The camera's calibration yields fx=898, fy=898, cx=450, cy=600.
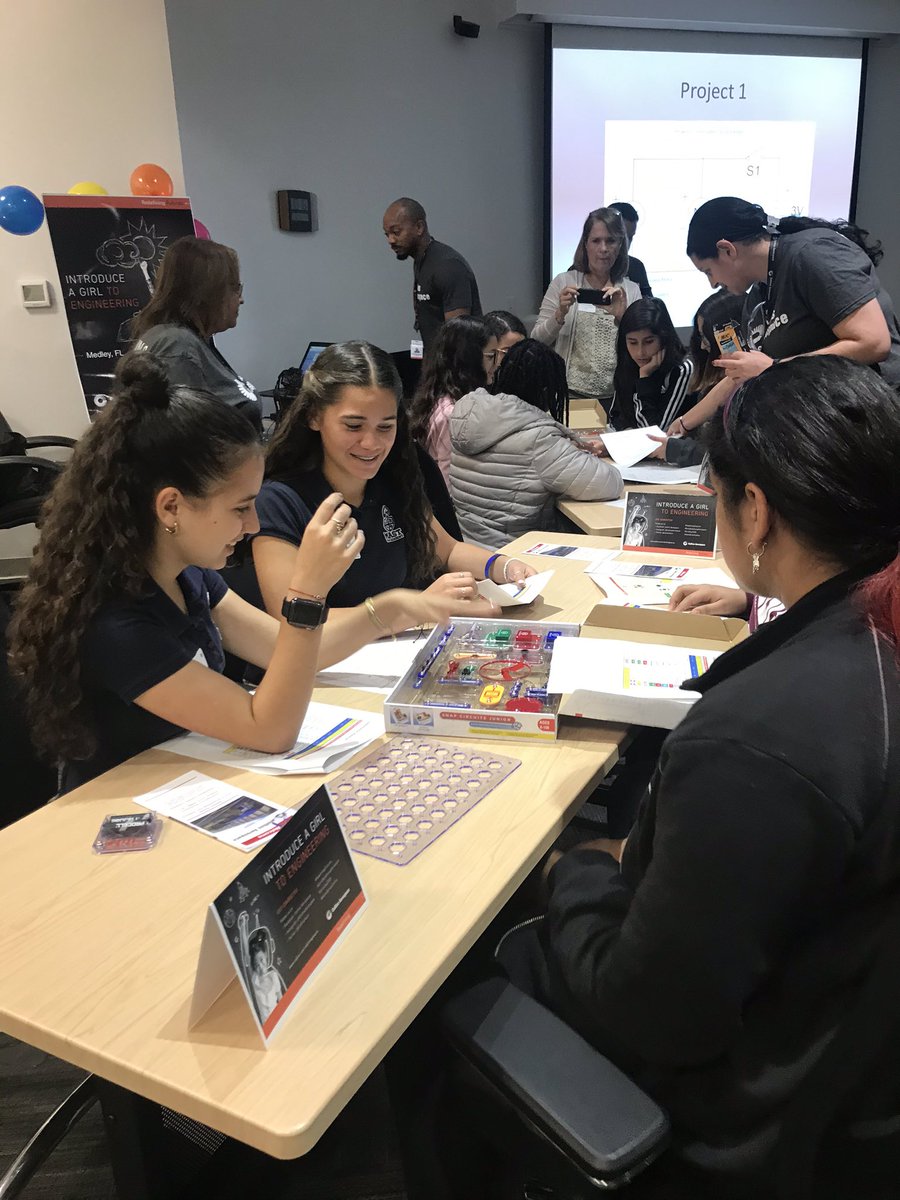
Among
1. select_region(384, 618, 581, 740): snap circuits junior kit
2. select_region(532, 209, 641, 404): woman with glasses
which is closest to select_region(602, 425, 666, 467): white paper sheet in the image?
select_region(532, 209, 641, 404): woman with glasses

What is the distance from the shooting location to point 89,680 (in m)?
1.29

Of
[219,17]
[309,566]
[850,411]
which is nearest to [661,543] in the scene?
[309,566]

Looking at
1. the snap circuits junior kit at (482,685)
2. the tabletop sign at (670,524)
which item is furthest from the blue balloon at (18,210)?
the snap circuits junior kit at (482,685)

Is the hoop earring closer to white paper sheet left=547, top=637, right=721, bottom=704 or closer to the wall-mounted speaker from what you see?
white paper sheet left=547, top=637, right=721, bottom=704

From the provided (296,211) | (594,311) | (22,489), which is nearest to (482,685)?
(22,489)

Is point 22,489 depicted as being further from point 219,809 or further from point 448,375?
point 219,809

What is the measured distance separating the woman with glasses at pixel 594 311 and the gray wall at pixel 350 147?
1022 mm

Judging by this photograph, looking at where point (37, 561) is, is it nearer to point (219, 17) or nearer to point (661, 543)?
point (661, 543)

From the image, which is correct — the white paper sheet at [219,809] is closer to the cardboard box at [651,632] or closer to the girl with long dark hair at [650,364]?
the cardboard box at [651,632]

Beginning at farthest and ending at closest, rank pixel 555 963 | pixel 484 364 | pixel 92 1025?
pixel 484 364
pixel 555 963
pixel 92 1025

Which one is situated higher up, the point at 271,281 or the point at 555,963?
the point at 271,281

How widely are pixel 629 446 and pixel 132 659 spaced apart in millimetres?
2205

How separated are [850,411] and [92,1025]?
3.08 feet

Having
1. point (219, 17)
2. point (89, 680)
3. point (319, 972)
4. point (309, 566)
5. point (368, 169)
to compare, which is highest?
point (219, 17)
